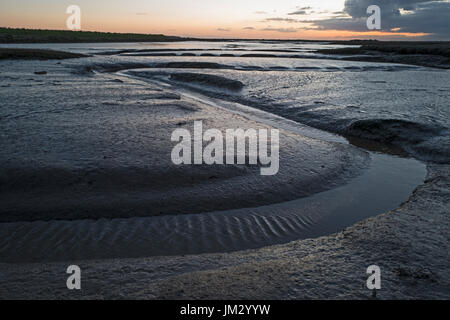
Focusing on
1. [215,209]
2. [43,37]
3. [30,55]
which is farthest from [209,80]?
[43,37]

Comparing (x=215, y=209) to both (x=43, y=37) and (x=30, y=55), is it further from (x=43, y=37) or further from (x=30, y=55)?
(x=43, y=37)

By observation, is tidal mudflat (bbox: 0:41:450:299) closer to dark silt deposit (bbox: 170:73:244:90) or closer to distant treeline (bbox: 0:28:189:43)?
dark silt deposit (bbox: 170:73:244:90)

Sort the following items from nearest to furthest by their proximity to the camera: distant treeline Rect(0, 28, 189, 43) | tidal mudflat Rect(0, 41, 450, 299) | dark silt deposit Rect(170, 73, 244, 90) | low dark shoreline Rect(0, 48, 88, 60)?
tidal mudflat Rect(0, 41, 450, 299) < dark silt deposit Rect(170, 73, 244, 90) < low dark shoreline Rect(0, 48, 88, 60) < distant treeline Rect(0, 28, 189, 43)

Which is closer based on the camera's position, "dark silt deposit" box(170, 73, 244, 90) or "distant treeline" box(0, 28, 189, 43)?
"dark silt deposit" box(170, 73, 244, 90)

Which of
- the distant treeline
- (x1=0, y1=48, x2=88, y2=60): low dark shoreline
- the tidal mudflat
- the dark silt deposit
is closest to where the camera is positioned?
the tidal mudflat

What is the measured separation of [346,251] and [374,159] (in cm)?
540

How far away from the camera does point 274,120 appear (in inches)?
524

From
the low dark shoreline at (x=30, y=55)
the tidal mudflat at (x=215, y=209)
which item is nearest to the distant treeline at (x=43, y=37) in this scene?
the low dark shoreline at (x=30, y=55)

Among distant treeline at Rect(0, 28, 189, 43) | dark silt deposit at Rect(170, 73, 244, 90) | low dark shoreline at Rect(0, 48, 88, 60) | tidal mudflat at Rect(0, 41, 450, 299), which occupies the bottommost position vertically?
tidal mudflat at Rect(0, 41, 450, 299)

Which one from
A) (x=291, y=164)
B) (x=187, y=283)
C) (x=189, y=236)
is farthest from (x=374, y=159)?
(x=187, y=283)

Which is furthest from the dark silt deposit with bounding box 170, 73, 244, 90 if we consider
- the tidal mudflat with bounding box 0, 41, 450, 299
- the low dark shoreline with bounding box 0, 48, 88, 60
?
the low dark shoreline with bounding box 0, 48, 88, 60

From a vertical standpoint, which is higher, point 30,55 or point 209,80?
point 30,55

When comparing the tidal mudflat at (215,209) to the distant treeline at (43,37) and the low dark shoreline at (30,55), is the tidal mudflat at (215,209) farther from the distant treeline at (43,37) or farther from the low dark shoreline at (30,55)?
the distant treeline at (43,37)

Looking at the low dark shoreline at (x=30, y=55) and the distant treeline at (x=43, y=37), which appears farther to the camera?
the distant treeline at (x=43, y=37)
